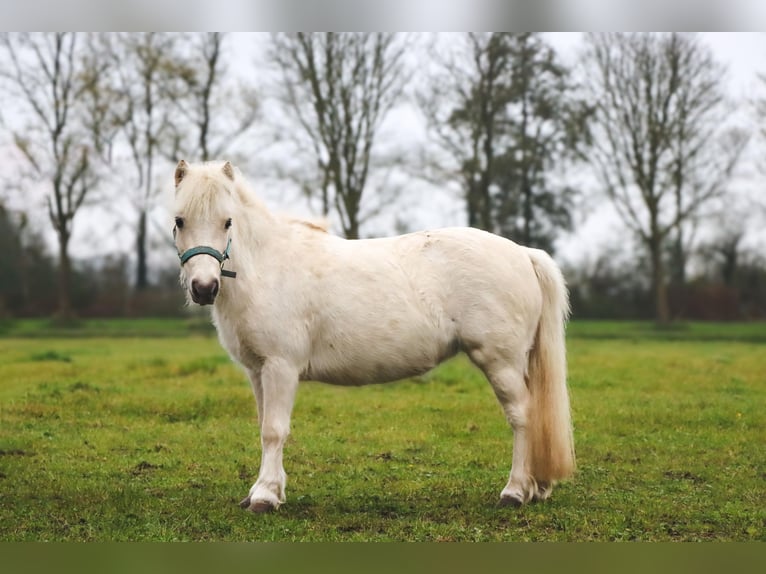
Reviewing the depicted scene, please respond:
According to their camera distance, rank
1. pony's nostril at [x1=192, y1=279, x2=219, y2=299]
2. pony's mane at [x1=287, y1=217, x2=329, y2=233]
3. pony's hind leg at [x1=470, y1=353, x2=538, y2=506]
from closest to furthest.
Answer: pony's nostril at [x1=192, y1=279, x2=219, y2=299], pony's hind leg at [x1=470, y1=353, x2=538, y2=506], pony's mane at [x1=287, y1=217, x2=329, y2=233]

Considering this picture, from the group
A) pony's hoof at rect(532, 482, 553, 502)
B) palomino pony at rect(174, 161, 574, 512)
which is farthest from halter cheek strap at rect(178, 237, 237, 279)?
pony's hoof at rect(532, 482, 553, 502)

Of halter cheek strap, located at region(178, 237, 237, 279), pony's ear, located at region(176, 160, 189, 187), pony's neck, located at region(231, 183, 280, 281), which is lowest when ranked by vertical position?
halter cheek strap, located at region(178, 237, 237, 279)

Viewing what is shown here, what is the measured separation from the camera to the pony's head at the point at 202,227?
5102 millimetres

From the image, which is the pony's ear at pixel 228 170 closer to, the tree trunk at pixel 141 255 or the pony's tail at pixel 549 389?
the pony's tail at pixel 549 389

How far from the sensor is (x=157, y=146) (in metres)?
22.2

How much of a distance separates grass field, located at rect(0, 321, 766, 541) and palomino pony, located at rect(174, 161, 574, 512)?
50 centimetres

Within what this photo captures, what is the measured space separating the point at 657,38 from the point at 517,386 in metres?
19.5

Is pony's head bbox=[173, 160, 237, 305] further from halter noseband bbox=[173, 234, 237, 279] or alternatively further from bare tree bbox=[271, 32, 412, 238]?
bare tree bbox=[271, 32, 412, 238]

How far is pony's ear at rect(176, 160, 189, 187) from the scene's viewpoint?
5.39 metres

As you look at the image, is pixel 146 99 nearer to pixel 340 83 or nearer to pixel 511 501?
pixel 340 83

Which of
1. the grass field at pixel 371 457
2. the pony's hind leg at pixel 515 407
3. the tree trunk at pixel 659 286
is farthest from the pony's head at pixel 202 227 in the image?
the tree trunk at pixel 659 286

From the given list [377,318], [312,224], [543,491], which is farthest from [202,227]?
[543,491]

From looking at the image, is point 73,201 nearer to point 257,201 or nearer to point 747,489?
point 257,201

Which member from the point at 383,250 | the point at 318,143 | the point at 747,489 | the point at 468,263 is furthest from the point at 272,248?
the point at 318,143
